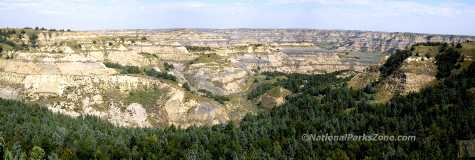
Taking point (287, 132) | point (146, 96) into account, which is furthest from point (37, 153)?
point (146, 96)

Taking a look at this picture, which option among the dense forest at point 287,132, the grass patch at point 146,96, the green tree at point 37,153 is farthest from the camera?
the grass patch at point 146,96

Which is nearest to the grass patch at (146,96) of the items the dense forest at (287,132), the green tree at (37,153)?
the dense forest at (287,132)

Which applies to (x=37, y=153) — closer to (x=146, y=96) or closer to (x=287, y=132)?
(x=287, y=132)

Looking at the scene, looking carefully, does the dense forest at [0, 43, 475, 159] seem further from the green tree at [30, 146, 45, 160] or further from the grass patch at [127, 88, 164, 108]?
the grass patch at [127, 88, 164, 108]

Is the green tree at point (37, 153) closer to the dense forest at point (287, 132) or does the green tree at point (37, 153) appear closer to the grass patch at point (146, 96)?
the dense forest at point (287, 132)

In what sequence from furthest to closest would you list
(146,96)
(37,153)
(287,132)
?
(146,96), (287,132), (37,153)

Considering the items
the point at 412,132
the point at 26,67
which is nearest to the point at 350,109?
the point at 412,132

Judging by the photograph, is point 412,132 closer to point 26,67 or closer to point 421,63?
point 421,63

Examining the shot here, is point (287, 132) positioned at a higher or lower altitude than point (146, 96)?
lower
